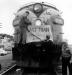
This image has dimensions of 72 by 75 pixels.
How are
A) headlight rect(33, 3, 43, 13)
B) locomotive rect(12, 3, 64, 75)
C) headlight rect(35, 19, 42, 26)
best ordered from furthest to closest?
headlight rect(33, 3, 43, 13), headlight rect(35, 19, 42, 26), locomotive rect(12, 3, 64, 75)

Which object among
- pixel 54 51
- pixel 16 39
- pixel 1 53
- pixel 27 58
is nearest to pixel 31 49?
pixel 27 58

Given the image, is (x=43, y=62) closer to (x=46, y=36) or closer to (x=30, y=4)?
(x=46, y=36)

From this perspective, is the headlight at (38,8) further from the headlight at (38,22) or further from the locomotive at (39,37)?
the headlight at (38,22)

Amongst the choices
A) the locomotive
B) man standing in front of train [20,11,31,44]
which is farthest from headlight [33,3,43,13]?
man standing in front of train [20,11,31,44]

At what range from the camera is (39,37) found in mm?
7414

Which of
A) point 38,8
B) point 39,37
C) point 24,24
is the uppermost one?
point 38,8

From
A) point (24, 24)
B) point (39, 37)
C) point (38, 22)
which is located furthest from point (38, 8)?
point (39, 37)

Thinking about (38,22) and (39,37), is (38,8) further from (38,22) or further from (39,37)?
(39,37)

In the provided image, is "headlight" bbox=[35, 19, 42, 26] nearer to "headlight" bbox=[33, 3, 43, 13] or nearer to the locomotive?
the locomotive

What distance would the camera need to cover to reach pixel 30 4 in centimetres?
805

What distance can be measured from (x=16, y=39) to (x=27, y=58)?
4.65 feet

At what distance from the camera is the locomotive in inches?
279

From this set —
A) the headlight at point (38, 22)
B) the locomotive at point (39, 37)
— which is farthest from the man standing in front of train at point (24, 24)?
the headlight at point (38, 22)

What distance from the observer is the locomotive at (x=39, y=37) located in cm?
709
